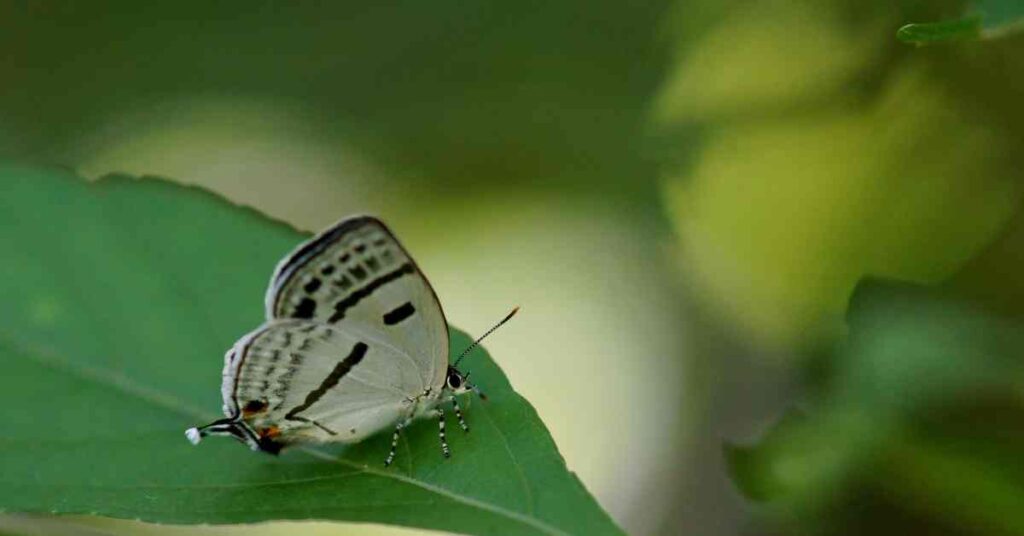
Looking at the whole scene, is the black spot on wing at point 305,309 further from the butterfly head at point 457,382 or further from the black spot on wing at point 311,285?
the butterfly head at point 457,382

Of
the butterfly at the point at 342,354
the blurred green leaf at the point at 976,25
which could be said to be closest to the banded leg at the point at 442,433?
the butterfly at the point at 342,354

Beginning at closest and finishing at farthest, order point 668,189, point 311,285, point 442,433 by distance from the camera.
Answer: point 442,433, point 311,285, point 668,189

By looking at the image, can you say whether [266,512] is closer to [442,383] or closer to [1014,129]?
[442,383]

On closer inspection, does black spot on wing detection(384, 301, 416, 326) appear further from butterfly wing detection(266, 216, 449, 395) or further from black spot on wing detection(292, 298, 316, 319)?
black spot on wing detection(292, 298, 316, 319)

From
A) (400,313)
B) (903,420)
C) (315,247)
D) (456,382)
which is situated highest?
(315,247)

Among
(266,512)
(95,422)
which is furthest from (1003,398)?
(95,422)

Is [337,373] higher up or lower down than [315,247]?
lower down

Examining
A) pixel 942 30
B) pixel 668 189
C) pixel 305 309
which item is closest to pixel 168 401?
pixel 305 309

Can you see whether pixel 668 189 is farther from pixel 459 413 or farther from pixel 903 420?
pixel 459 413
